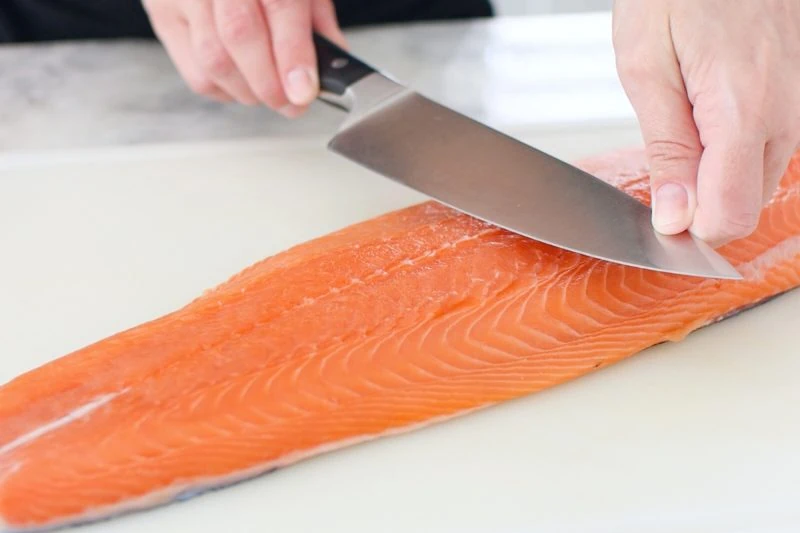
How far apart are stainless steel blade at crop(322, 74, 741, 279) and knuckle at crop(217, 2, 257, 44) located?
34 cm

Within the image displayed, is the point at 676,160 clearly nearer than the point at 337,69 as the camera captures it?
Yes

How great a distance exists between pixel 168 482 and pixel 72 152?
4.07ft

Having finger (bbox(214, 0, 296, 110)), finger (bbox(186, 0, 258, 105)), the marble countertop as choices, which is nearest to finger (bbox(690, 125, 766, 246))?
the marble countertop

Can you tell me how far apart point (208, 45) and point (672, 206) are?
1360 mm

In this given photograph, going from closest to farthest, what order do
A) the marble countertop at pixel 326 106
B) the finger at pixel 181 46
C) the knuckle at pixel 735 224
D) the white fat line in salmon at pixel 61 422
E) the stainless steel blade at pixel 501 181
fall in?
the white fat line in salmon at pixel 61 422, the knuckle at pixel 735 224, the stainless steel blade at pixel 501 181, the finger at pixel 181 46, the marble countertop at pixel 326 106

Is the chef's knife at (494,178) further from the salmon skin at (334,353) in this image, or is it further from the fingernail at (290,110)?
the fingernail at (290,110)

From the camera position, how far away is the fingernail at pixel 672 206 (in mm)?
1772

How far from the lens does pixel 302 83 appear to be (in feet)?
7.88

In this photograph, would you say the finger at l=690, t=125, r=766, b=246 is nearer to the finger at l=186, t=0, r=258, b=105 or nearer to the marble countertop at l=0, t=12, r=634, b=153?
the marble countertop at l=0, t=12, r=634, b=153

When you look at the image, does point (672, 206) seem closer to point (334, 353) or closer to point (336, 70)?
point (334, 353)

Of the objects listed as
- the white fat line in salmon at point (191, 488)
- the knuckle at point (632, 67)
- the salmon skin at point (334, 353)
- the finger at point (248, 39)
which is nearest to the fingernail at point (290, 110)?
the finger at point (248, 39)

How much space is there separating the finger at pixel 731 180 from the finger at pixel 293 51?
112 centimetres

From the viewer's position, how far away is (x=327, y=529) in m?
1.68

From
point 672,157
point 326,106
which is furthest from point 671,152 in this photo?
point 326,106
